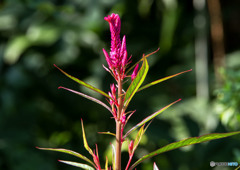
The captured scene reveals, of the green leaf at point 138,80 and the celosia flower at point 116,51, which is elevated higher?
the celosia flower at point 116,51

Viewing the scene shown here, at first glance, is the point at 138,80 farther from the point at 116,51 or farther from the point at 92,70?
the point at 92,70

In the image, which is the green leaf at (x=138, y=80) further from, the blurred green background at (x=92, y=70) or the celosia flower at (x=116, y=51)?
the blurred green background at (x=92, y=70)

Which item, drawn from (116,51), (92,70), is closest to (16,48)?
(92,70)

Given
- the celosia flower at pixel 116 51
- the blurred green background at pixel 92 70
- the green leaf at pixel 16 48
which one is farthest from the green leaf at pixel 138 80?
the green leaf at pixel 16 48

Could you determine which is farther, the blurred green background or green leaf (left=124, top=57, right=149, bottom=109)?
the blurred green background

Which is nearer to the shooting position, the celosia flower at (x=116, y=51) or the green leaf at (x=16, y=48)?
the celosia flower at (x=116, y=51)

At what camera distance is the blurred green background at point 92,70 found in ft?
5.92

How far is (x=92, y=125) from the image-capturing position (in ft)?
6.84

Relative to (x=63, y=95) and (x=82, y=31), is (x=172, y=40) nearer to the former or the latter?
(x=82, y=31)

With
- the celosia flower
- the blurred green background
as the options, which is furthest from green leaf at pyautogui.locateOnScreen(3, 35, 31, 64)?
the celosia flower

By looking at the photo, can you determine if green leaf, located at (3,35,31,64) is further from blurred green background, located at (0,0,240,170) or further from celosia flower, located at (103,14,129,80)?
Answer: celosia flower, located at (103,14,129,80)

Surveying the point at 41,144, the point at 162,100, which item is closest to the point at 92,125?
the point at 41,144

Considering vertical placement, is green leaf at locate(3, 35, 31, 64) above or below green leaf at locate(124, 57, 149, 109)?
above

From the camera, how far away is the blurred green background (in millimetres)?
1805
